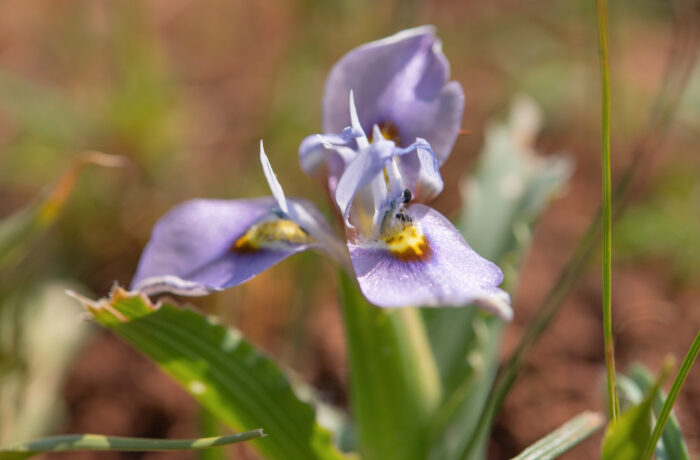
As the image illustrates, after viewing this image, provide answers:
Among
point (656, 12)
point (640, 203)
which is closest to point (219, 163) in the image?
point (640, 203)

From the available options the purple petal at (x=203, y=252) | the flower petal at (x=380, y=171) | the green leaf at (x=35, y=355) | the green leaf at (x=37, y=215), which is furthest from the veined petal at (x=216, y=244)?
the green leaf at (x=35, y=355)

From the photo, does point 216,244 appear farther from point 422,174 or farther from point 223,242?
point 422,174

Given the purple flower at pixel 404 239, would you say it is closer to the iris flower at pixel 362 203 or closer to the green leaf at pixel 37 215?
the iris flower at pixel 362 203

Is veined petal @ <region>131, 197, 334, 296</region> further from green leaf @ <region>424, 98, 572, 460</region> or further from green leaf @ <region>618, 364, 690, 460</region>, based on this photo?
green leaf @ <region>618, 364, 690, 460</region>

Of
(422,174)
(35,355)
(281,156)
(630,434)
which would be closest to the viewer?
(630,434)

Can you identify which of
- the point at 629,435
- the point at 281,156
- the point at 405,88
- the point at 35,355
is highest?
the point at 405,88

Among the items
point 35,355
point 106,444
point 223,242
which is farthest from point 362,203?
point 35,355

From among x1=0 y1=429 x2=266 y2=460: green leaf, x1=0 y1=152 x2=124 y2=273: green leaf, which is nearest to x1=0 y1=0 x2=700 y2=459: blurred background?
x1=0 y1=152 x2=124 y2=273: green leaf

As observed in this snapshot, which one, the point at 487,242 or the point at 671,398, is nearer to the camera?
the point at 671,398
